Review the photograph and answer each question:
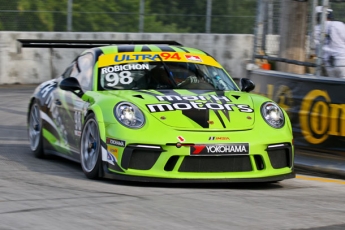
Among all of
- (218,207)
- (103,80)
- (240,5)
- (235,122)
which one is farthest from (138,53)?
(240,5)

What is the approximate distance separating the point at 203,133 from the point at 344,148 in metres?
2.20

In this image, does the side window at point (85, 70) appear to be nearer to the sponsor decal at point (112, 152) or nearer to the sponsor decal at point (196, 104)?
the sponsor decal at point (196, 104)

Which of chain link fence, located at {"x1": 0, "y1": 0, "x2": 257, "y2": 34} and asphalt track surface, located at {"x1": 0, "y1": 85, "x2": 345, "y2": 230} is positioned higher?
chain link fence, located at {"x1": 0, "y1": 0, "x2": 257, "y2": 34}

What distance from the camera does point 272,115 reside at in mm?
7984

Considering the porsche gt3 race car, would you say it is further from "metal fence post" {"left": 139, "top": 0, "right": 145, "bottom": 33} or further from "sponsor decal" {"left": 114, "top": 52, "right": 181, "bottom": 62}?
"metal fence post" {"left": 139, "top": 0, "right": 145, "bottom": 33}

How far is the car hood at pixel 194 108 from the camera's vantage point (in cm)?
753

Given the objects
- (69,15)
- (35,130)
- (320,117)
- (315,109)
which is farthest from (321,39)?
(69,15)

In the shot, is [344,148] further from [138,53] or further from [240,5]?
[240,5]

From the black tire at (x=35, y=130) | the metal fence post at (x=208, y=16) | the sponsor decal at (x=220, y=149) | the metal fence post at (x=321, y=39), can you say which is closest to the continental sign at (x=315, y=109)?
the metal fence post at (x=321, y=39)

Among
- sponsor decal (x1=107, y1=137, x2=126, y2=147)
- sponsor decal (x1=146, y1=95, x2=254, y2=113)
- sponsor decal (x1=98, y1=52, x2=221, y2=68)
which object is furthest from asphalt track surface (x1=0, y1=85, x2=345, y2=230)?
sponsor decal (x1=98, y1=52, x2=221, y2=68)

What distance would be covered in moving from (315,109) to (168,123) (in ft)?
8.33

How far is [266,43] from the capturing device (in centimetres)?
1173

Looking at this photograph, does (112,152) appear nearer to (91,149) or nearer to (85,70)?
(91,149)

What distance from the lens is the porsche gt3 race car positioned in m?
7.35
